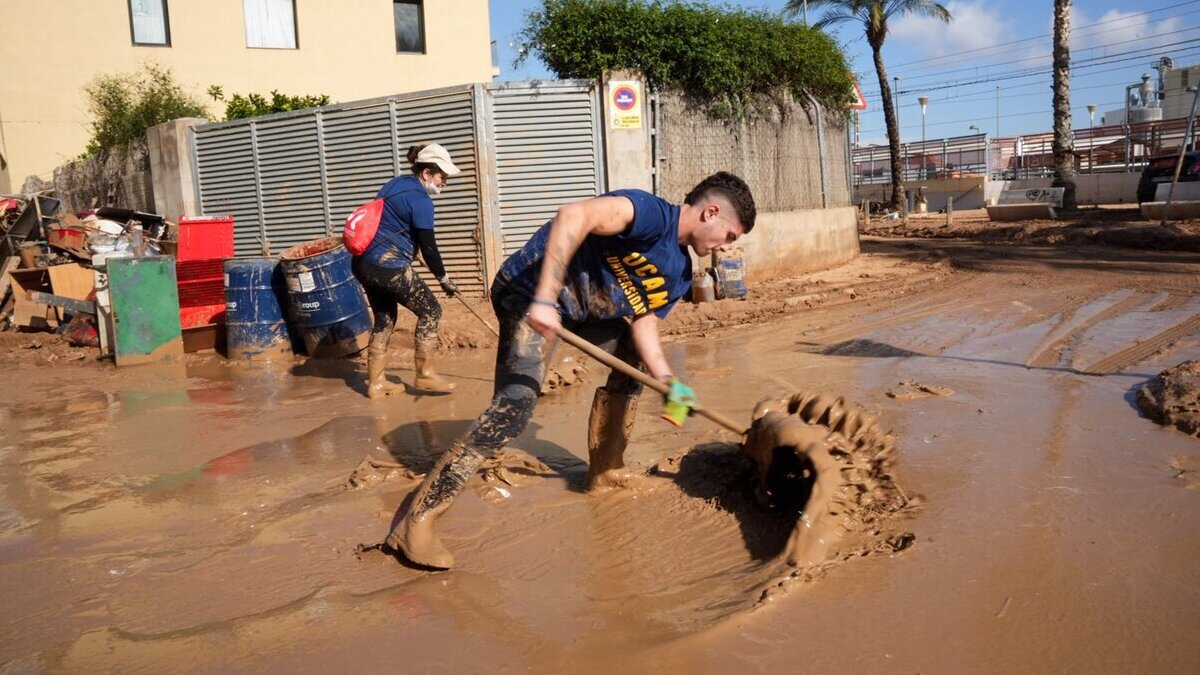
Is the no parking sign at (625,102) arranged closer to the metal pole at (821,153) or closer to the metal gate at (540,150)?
the metal gate at (540,150)

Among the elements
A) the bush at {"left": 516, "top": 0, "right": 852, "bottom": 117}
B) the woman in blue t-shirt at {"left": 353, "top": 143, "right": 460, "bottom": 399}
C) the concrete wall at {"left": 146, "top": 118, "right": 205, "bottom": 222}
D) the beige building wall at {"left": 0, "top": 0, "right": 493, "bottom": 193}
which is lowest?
the woman in blue t-shirt at {"left": 353, "top": 143, "right": 460, "bottom": 399}

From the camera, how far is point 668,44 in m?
10.7

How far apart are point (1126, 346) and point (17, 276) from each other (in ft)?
38.0

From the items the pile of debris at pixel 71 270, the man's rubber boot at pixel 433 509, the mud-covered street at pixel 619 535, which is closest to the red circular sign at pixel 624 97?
the mud-covered street at pixel 619 535

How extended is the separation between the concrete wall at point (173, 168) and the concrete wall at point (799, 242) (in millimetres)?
8121

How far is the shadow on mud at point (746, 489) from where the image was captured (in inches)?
142

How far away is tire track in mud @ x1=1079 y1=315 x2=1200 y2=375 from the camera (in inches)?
233

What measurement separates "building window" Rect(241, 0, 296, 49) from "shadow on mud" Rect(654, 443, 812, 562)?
18.6 meters

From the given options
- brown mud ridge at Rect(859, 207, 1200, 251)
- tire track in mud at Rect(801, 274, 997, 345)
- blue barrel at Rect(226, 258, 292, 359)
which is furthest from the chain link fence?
blue barrel at Rect(226, 258, 292, 359)

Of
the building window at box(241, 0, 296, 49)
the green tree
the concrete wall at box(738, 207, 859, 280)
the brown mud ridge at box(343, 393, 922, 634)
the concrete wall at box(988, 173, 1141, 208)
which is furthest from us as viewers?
the concrete wall at box(988, 173, 1141, 208)

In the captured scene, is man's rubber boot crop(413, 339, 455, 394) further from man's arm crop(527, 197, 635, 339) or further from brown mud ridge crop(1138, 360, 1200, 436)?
brown mud ridge crop(1138, 360, 1200, 436)

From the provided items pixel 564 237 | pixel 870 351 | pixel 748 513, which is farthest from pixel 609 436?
pixel 870 351

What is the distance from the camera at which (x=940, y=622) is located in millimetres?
2807

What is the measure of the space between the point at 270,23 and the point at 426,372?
16154mm
